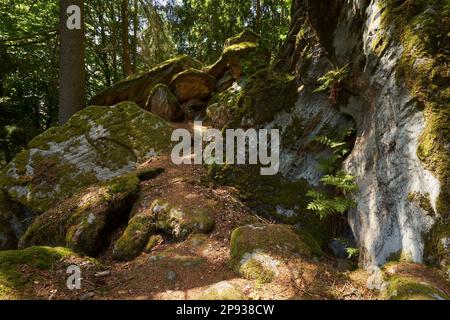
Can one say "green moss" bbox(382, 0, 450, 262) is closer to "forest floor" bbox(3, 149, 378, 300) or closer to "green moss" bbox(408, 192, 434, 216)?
"green moss" bbox(408, 192, 434, 216)

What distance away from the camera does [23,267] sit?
12.8ft

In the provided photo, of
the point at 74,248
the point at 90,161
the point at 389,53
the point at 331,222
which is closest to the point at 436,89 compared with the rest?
the point at 389,53

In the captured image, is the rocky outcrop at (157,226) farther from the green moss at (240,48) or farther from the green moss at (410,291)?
the green moss at (240,48)

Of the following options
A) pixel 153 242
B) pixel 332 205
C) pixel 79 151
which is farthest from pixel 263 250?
pixel 79 151

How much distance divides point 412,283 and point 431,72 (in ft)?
9.44

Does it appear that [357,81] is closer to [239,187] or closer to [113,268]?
[239,187]

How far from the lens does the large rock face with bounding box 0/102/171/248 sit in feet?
24.2

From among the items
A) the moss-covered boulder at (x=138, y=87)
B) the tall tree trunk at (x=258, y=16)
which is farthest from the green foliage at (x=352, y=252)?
the tall tree trunk at (x=258, y=16)

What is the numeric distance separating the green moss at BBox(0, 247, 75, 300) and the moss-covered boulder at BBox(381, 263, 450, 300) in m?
3.98

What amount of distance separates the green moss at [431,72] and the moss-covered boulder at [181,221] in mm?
3320

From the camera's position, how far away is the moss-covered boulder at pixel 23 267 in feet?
11.2

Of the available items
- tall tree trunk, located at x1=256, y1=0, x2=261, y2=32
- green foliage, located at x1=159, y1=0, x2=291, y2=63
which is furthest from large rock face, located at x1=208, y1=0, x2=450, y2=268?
tall tree trunk, located at x1=256, y1=0, x2=261, y2=32

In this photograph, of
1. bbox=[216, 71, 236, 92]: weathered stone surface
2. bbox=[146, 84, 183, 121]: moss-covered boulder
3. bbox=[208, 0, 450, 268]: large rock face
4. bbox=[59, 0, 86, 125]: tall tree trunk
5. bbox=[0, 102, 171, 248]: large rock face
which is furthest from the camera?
bbox=[216, 71, 236, 92]: weathered stone surface
